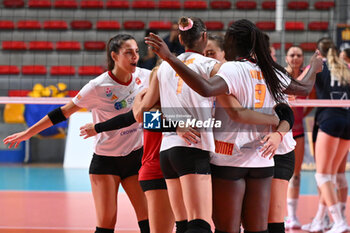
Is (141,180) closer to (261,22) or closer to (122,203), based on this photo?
(122,203)

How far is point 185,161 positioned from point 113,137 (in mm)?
1160

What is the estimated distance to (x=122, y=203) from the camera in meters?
6.74

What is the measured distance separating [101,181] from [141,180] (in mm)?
566

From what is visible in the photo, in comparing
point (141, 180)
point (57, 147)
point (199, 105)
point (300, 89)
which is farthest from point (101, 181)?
point (57, 147)

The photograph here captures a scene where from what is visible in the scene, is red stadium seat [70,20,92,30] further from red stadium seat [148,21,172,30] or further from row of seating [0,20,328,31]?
red stadium seat [148,21,172,30]

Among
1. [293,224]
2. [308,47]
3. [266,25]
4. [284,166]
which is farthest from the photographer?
[266,25]

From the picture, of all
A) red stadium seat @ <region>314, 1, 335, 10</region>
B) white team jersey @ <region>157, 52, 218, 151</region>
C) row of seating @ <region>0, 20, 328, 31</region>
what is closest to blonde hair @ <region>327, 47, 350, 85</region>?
white team jersey @ <region>157, 52, 218, 151</region>

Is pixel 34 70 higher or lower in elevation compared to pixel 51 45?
lower

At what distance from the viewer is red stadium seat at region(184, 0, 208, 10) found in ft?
44.1

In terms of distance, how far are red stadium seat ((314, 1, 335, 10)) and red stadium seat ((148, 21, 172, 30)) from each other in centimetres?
378

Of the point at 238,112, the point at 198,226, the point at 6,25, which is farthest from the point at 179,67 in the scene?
the point at 6,25

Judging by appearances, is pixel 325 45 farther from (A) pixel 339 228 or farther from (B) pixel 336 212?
(A) pixel 339 228

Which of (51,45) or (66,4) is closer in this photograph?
(51,45)

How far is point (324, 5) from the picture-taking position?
43.1 ft
